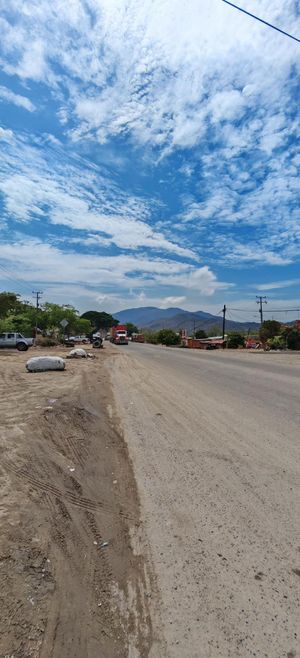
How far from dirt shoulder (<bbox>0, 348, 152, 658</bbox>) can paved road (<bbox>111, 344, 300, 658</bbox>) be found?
0.19 meters

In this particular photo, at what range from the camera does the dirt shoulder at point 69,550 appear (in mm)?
2160

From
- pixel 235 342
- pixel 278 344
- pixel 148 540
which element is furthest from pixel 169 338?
pixel 148 540

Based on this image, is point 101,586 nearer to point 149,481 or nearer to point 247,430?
point 149,481

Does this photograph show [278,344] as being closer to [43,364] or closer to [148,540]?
[43,364]

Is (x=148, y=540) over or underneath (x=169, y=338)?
underneath

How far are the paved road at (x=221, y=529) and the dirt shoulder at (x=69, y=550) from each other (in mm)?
194

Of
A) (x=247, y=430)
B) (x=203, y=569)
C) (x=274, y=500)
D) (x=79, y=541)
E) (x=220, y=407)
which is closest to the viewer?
(x=203, y=569)

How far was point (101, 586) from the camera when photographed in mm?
2592

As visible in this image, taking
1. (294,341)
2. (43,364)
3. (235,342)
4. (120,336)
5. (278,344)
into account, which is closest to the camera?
(43,364)

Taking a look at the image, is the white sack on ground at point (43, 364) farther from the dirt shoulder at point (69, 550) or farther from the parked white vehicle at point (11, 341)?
the parked white vehicle at point (11, 341)

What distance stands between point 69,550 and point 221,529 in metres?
1.34

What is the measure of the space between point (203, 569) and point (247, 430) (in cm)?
402

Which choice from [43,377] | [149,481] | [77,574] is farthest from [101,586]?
[43,377]

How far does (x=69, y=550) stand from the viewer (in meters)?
2.96
